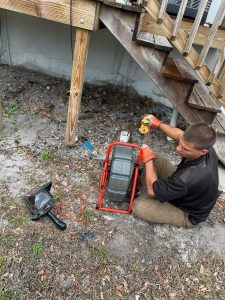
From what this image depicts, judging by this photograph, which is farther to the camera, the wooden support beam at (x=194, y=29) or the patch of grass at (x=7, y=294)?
the wooden support beam at (x=194, y=29)

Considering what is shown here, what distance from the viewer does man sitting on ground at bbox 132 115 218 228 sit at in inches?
107

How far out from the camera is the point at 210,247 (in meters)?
3.30

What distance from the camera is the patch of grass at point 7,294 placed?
2.55 meters

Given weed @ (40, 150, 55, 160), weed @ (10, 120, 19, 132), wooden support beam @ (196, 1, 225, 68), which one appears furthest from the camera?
weed @ (10, 120, 19, 132)

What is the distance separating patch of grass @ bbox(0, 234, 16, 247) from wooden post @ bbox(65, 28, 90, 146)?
5.16ft

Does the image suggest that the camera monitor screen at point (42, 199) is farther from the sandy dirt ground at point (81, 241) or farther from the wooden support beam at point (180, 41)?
the wooden support beam at point (180, 41)

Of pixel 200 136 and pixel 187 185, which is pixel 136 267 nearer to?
pixel 187 185

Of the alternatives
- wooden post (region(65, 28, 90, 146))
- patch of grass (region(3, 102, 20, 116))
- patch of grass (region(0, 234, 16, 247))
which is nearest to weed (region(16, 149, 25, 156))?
wooden post (region(65, 28, 90, 146))

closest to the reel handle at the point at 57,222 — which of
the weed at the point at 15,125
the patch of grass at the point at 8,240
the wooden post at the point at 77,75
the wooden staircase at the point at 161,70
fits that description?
the patch of grass at the point at 8,240

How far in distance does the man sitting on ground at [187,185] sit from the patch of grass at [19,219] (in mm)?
1201

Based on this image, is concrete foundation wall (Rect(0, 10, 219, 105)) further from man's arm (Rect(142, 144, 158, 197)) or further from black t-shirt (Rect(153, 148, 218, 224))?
black t-shirt (Rect(153, 148, 218, 224))

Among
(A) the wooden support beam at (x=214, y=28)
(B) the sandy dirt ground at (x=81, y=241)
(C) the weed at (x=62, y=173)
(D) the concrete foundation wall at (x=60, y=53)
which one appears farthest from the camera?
(D) the concrete foundation wall at (x=60, y=53)

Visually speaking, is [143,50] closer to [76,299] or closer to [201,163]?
[201,163]

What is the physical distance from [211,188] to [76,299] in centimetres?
164
